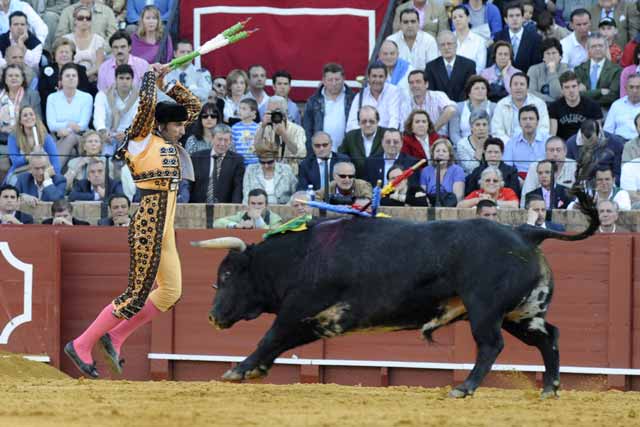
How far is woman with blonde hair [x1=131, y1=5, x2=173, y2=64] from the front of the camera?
14.6m

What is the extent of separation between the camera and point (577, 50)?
1417 centimetres

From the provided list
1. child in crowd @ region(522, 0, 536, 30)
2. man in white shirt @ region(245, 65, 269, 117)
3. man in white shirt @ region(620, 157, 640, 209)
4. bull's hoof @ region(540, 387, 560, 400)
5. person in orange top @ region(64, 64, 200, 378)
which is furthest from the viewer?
child in crowd @ region(522, 0, 536, 30)

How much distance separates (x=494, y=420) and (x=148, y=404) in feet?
5.89

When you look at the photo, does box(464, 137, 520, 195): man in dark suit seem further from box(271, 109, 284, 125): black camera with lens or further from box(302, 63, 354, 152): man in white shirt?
box(271, 109, 284, 125): black camera with lens

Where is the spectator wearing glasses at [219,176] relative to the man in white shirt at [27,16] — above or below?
below

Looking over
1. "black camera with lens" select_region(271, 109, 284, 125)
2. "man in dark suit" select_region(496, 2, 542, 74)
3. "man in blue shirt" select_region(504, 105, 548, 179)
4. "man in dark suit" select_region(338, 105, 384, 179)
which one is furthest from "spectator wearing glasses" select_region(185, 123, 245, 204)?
"man in dark suit" select_region(496, 2, 542, 74)

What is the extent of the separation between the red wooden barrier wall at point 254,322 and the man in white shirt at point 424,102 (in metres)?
1.99

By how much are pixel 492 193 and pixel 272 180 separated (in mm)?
1754

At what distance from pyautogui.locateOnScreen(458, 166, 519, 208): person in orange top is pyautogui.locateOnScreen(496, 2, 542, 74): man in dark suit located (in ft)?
6.95

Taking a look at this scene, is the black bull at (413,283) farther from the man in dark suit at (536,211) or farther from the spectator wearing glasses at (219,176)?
the spectator wearing glasses at (219,176)

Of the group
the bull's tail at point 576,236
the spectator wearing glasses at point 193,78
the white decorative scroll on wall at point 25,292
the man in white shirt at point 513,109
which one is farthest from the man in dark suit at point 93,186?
the bull's tail at point 576,236

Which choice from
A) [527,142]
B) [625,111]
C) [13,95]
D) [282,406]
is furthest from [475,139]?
[282,406]

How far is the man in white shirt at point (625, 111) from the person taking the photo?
516 inches

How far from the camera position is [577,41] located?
46.7 feet
